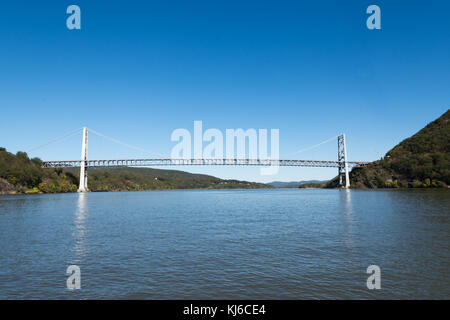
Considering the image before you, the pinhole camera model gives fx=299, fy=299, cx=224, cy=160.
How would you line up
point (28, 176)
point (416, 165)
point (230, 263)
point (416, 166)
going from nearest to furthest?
point (230, 263) → point (28, 176) → point (416, 166) → point (416, 165)

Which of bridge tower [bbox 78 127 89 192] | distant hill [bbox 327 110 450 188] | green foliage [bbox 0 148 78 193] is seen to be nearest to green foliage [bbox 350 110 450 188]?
distant hill [bbox 327 110 450 188]

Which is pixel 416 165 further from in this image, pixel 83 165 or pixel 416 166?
pixel 83 165

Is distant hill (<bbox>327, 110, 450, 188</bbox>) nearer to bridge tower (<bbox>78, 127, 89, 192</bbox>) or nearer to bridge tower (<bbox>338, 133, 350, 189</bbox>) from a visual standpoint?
bridge tower (<bbox>338, 133, 350, 189</bbox>)

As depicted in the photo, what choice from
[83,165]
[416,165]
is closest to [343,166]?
[416,165]

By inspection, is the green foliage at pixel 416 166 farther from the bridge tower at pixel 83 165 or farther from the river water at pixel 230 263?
the bridge tower at pixel 83 165

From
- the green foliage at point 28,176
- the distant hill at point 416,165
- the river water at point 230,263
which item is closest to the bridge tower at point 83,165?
the green foliage at point 28,176

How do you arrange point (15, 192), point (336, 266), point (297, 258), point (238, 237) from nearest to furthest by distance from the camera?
point (336, 266), point (297, 258), point (238, 237), point (15, 192)
